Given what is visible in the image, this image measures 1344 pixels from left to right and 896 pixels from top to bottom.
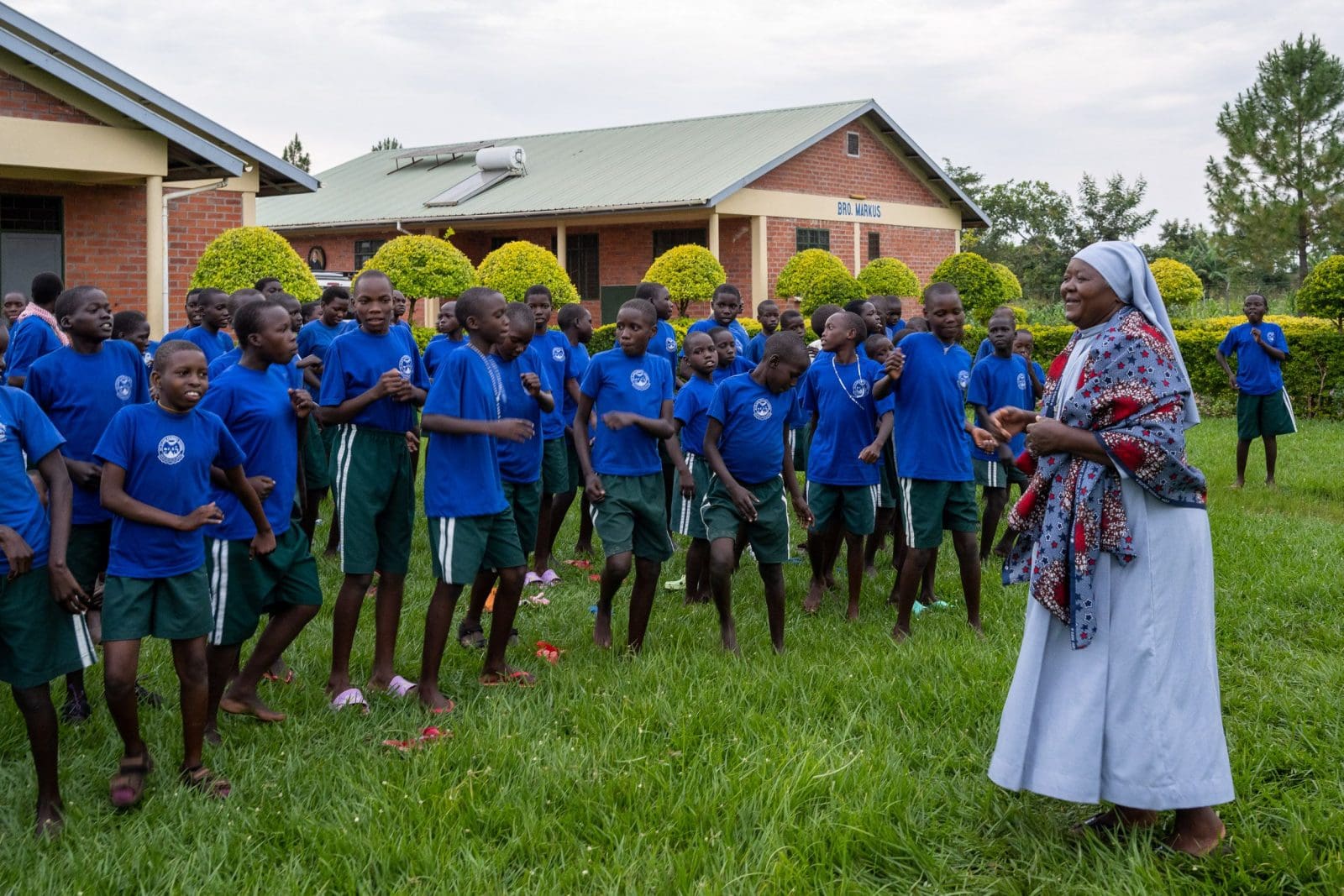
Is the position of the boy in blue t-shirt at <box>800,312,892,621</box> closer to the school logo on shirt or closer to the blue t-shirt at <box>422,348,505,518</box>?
the blue t-shirt at <box>422,348,505,518</box>

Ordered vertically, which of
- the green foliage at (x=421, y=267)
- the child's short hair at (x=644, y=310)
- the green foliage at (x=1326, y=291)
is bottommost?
the child's short hair at (x=644, y=310)

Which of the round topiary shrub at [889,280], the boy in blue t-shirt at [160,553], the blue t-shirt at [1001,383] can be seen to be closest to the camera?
the boy in blue t-shirt at [160,553]

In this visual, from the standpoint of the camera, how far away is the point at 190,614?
186 inches

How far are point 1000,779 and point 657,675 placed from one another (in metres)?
2.19

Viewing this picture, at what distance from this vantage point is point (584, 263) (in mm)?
29891

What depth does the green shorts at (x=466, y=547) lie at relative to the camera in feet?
19.0

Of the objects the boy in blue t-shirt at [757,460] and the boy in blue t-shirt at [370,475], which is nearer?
the boy in blue t-shirt at [370,475]

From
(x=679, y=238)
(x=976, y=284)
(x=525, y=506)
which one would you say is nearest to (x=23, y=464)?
(x=525, y=506)

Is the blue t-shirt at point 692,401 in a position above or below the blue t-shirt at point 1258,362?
below

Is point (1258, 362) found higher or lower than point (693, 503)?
higher

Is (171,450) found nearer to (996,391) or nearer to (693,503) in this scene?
(693,503)

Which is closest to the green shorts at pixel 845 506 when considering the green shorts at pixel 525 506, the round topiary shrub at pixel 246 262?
the green shorts at pixel 525 506

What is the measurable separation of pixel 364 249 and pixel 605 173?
7.37m

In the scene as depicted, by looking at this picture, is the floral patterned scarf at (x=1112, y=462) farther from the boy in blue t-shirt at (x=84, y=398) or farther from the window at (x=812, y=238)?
the window at (x=812, y=238)
